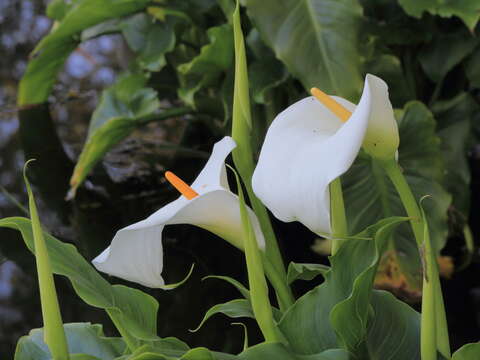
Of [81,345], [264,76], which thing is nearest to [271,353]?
[81,345]

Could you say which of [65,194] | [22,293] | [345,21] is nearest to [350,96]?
[345,21]

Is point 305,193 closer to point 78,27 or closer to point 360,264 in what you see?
point 360,264

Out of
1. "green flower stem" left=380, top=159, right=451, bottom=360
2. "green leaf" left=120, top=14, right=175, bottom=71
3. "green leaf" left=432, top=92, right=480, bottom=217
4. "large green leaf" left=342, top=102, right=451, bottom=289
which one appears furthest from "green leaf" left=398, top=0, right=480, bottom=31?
"green flower stem" left=380, top=159, right=451, bottom=360

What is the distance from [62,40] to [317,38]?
2.18ft

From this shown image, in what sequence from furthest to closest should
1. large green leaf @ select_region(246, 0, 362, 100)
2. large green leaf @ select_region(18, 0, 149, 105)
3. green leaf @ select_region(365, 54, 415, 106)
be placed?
1. large green leaf @ select_region(18, 0, 149, 105)
2. green leaf @ select_region(365, 54, 415, 106)
3. large green leaf @ select_region(246, 0, 362, 100)

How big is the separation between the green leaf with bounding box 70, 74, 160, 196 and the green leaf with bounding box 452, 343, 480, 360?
3.07ft

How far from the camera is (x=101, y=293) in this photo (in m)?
0.43

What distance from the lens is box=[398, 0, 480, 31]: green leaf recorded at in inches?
38.0

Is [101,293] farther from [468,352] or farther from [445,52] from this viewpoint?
[445,52]

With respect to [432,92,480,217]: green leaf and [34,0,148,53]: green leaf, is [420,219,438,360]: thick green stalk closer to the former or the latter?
[432,92,480,217]: green leaf

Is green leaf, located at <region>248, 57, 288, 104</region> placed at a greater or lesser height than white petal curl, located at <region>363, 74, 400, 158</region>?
lesser

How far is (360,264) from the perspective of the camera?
0.42 m

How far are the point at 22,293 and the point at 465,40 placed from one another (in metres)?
0.92

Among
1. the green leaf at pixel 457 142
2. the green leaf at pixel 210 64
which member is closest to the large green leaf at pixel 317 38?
the green leaf at pixel 210 64
